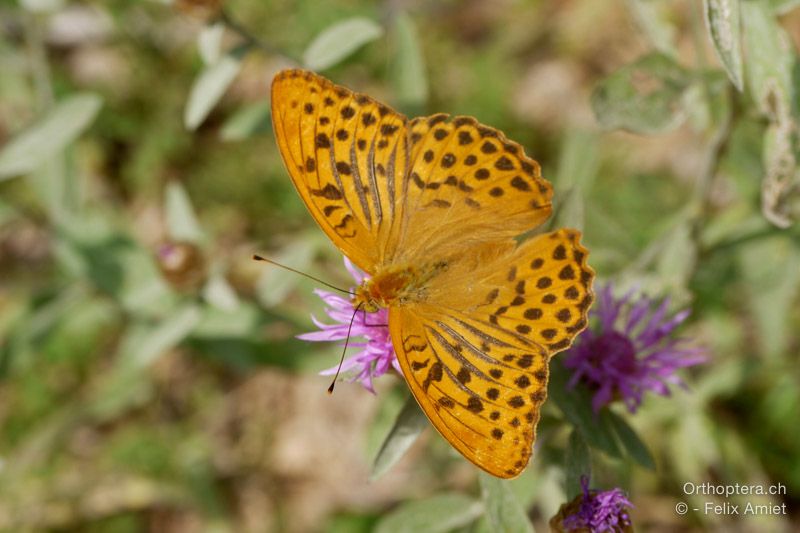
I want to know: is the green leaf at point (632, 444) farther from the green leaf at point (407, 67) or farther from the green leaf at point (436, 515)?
the green leaf at point (407, 67)

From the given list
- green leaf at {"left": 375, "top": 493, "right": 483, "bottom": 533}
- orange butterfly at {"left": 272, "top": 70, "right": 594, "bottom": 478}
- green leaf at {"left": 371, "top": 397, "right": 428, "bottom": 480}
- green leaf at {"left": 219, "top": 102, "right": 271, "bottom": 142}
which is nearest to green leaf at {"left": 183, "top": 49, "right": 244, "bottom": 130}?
green leaf at {"left": 219, "top": 102, "right": 271, "bottom": 142}

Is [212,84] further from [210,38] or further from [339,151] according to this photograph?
[339,151]

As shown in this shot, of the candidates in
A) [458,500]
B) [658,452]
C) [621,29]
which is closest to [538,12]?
[621,29]

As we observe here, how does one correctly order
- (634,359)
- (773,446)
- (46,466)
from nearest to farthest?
(634,359), (773,446), (46,466)

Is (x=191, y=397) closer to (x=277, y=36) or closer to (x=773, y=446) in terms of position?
(x=277, y=36)

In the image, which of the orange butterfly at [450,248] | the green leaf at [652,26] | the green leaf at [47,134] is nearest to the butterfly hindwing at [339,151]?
the orange butterfly at [450,248]
